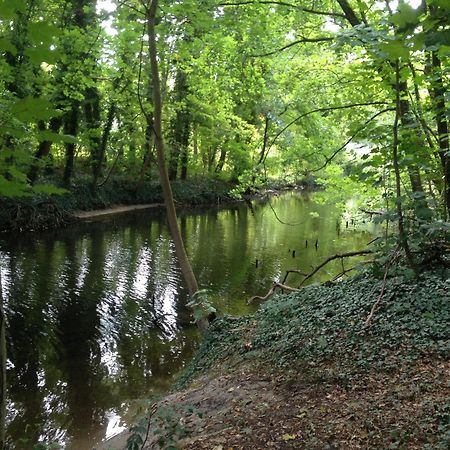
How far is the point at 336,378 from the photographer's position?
472cm

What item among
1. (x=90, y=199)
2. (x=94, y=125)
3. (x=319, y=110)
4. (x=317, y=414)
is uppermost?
(x=94, y=125)

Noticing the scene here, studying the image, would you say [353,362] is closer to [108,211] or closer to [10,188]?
[10,188]

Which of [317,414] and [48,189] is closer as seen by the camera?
[48,189]

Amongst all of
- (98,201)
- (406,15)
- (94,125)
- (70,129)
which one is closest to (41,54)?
(406,15)

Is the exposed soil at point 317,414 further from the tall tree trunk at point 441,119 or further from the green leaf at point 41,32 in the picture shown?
the green leaf at point 41,32

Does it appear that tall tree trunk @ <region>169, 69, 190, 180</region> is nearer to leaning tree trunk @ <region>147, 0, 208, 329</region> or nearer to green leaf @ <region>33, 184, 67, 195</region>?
leaning tree trunk @ <region>147, 0, 208, 329</region>

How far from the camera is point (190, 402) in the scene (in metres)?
5.47

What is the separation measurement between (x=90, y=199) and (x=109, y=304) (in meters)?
15.1

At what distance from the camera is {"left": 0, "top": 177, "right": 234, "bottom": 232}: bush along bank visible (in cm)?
1966

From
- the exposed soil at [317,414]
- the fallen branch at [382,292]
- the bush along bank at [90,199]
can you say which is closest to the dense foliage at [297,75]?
the fallen branch at [382,292]

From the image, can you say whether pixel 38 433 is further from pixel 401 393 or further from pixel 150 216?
pixel 150 216

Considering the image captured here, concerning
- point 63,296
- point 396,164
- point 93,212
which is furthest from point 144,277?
point 93,212

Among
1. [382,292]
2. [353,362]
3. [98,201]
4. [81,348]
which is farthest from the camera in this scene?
[98,201]

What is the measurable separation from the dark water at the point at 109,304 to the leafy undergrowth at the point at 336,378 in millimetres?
1849
